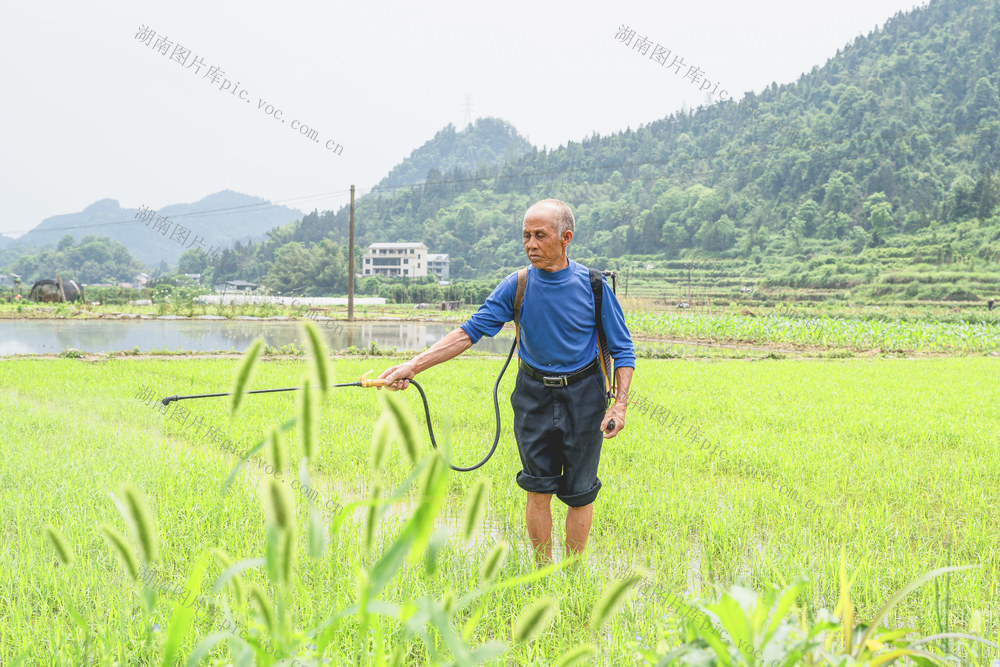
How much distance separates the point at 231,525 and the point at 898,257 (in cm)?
6538

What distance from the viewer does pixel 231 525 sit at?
3.38 metres

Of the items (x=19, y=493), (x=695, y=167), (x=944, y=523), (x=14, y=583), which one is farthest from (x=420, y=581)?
(x=695, y=167)

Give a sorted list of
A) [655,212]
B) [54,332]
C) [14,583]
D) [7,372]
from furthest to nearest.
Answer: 1. [655,212]
2. [54,332]
3. [7,372]
4. [14,583]

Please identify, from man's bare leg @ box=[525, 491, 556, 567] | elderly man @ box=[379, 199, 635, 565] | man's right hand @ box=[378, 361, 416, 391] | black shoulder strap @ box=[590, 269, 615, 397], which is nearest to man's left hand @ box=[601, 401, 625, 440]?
elderly man @ box=[379, 199, 635, 565]

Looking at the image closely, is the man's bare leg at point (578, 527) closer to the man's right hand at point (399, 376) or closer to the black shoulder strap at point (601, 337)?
the black shoulder strap at point (601, 337)

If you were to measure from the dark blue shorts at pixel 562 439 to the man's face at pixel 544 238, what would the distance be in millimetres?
562

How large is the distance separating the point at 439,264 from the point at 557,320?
90.3 meters

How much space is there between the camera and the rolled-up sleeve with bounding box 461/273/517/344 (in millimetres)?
3121

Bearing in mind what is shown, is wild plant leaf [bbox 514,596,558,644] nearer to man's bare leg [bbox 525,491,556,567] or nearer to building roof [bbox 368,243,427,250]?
man's bare leg [bbox 525,491,556,567]

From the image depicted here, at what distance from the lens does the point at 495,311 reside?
3152 millimetres

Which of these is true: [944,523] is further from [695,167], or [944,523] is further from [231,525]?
[695,167]

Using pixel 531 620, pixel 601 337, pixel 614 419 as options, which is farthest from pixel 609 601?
pixel 601 337

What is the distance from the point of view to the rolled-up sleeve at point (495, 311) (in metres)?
3.12

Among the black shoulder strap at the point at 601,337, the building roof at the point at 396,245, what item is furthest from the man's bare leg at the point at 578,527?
the building roof at the point at 396,245
